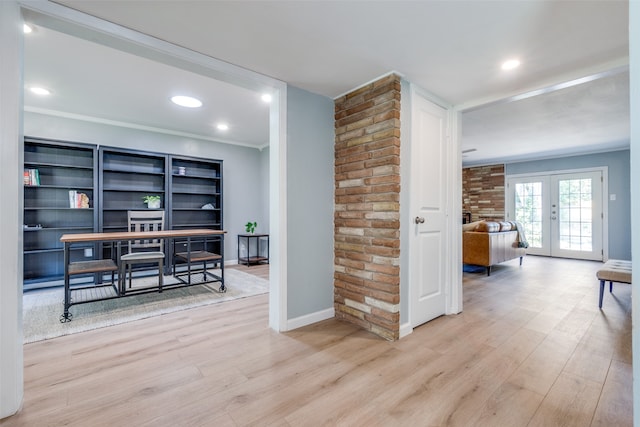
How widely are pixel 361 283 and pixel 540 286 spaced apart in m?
3.00

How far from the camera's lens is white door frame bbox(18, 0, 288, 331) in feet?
5.41

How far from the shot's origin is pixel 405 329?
2428 millimetres

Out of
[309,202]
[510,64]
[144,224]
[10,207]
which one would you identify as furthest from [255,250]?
[510,64]

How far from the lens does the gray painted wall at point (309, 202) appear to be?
2578 millimetres

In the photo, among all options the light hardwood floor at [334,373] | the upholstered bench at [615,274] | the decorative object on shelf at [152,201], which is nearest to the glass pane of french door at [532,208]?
the upholstered bench at [615,274]

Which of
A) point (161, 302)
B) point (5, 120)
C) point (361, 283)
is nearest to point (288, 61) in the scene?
point (5, 120)

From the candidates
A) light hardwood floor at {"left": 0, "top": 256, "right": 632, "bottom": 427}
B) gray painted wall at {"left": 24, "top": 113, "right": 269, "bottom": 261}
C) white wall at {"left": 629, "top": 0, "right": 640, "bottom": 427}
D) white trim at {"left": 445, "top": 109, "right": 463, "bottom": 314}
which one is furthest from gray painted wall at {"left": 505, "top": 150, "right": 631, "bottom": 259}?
white wall at {"left": 629, "top": 0, "right": 640, "bottom": 427}

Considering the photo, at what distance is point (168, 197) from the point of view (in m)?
4.77

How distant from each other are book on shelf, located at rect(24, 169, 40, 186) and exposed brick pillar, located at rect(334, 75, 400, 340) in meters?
3.98

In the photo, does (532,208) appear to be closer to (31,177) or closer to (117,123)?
(117,123)

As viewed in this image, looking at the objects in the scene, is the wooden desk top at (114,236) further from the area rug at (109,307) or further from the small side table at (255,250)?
the small side table at (255,250)

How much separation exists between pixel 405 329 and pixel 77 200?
4.55 metres

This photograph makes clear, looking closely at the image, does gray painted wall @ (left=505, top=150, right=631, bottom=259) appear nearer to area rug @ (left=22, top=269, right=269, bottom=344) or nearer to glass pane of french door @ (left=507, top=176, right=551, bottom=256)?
glass pane of french door @ (left=507, top=176, right=551, bottom=256)

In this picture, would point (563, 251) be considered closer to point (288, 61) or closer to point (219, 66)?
point (288, 61)
